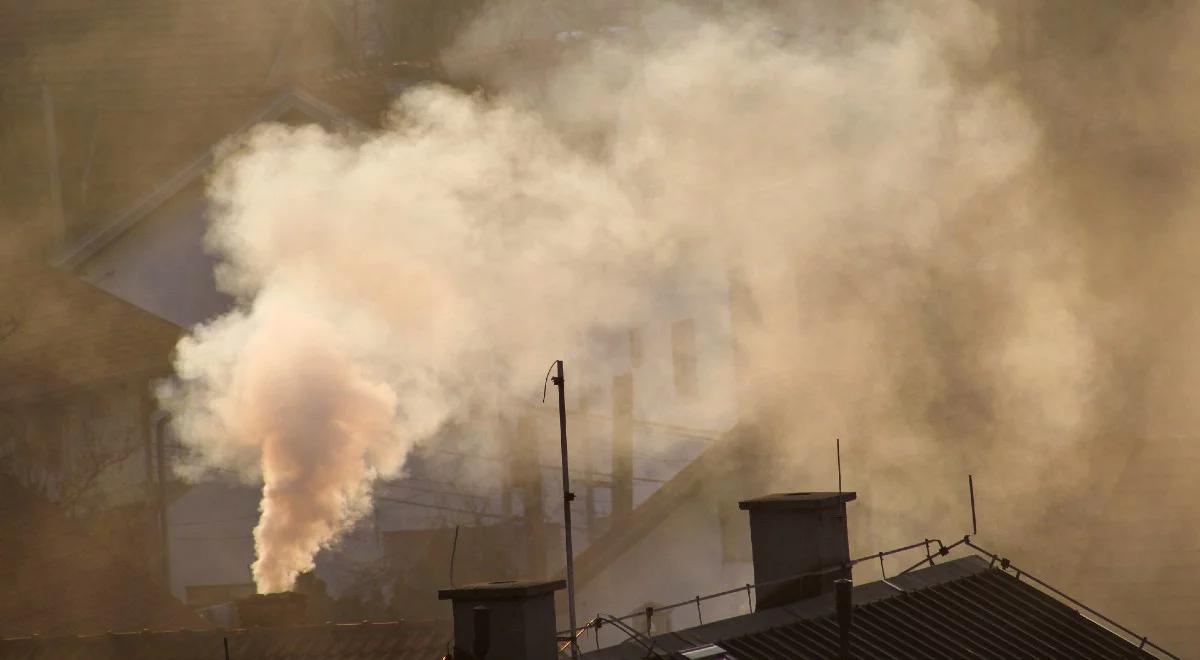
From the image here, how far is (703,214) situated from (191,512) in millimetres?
11878

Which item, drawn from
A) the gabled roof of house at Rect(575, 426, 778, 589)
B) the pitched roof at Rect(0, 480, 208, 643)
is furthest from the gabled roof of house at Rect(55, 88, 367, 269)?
the gabled roof of house at Rect(575, 426, 778, 589)

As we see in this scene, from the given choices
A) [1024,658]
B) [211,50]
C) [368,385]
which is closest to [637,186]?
[368,385]

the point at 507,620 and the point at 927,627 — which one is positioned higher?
the point at 507,620

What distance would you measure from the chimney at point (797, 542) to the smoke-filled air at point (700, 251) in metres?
10.2

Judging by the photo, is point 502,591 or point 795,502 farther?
point 795,502

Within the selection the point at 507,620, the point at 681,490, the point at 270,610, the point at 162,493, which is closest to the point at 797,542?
the point at 507,620

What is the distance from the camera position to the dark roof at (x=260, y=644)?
58.0 ft

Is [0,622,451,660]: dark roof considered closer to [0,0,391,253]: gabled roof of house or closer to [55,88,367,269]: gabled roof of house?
[55,88,367,269]: gabled roof of house

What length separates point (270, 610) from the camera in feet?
63.4

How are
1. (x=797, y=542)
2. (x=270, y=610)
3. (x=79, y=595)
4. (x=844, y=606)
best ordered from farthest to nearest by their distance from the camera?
(x=79, y=595) → (x=270, y=610) → (x=797, y=542) → (x=844, y=606)

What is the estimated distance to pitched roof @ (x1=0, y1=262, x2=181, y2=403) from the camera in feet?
105

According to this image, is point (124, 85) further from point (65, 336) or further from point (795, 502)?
point (795, 502)

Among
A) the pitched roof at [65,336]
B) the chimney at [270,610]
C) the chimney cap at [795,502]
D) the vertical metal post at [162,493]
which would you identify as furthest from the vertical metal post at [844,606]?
the vertical metal post at [162,493]

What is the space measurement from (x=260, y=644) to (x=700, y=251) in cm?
1471
